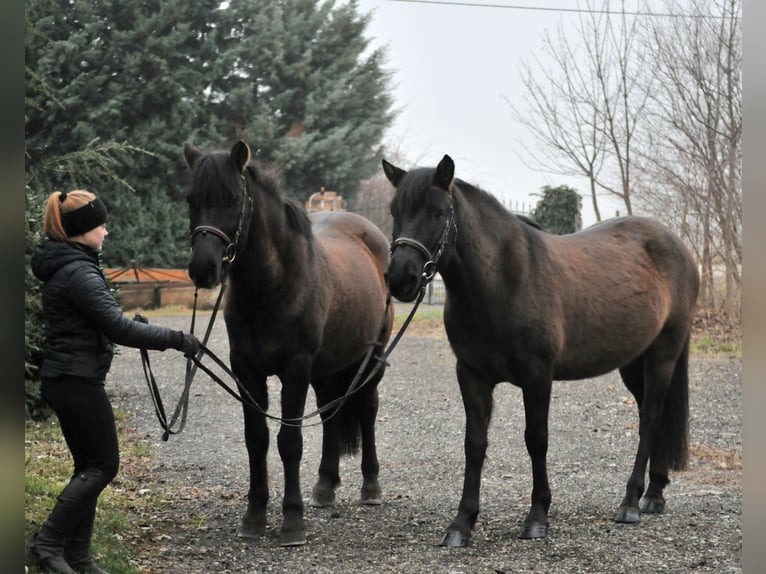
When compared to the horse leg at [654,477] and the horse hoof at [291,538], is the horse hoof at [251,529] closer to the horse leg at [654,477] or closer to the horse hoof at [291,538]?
the horse hoof at [291,538]

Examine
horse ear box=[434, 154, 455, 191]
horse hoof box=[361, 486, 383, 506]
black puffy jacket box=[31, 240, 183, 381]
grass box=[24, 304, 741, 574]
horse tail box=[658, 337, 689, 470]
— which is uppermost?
horse ear box=[434, 154, 455, 191]

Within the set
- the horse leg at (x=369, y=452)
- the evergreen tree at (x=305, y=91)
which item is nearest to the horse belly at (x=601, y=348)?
the horse leg at (x=369, y=452)

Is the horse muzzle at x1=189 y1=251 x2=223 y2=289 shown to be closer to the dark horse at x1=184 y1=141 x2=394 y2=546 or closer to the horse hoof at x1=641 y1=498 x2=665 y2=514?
the dark horse at x1=184 y1=141 x2=394 y2=546

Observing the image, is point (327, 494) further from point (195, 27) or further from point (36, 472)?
point (195, 27)

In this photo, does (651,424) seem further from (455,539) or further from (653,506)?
(455,539)

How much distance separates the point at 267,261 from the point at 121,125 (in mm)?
18508

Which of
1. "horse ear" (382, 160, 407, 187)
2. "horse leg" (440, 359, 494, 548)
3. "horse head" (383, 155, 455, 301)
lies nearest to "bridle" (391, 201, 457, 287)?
"horse head" (383, 155, 455, 301)

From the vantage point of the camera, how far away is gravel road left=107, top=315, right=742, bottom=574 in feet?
15.6

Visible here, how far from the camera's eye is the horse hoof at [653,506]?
5742mm

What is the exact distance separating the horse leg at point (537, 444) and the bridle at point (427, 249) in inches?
35.4

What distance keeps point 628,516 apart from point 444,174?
2.39 meters

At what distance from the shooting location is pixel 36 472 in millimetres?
6293

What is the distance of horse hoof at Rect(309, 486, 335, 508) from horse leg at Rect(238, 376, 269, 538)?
28.7 inches

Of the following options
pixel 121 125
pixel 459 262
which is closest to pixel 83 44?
pixel 121 125
